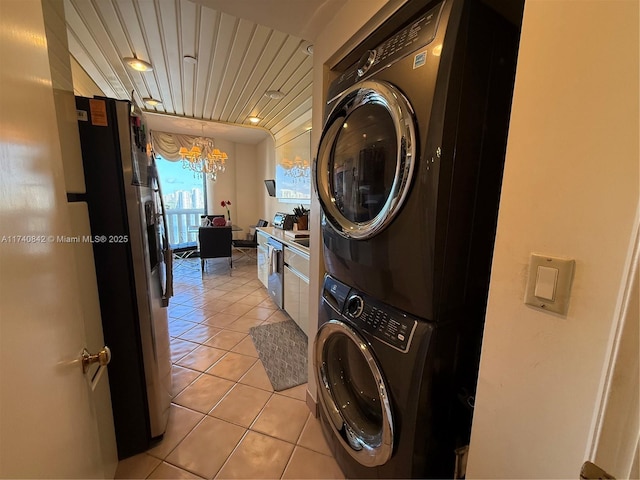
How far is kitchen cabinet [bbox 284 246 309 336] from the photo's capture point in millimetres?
2340

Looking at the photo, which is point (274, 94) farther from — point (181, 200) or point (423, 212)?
point (181, 200)

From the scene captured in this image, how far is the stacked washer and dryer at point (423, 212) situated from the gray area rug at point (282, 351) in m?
1.00

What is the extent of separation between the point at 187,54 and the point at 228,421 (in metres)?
2.84

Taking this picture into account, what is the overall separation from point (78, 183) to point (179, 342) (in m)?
1.80

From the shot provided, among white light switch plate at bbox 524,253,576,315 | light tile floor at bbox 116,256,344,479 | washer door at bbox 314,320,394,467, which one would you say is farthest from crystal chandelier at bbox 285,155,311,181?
white light switch plate at bbox 524,253,576,315

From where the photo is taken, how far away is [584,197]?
48 cm

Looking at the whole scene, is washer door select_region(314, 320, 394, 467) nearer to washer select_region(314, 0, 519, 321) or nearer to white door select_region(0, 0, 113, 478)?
washer select_region(314, 0, 519, 321)

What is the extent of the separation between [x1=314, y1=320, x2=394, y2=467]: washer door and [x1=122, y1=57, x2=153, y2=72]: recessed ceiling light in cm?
285

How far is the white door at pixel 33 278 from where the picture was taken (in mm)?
435

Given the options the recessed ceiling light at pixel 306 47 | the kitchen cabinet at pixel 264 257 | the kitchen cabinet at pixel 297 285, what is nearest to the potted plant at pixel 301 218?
the kitchen cabinet at pixel 264 257

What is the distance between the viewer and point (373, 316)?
96cm

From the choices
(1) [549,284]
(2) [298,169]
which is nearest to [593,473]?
(1) [549,284]

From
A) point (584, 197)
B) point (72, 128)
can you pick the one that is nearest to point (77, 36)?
point (72, 128)

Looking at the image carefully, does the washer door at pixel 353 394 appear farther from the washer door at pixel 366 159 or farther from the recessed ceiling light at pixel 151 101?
the recessed ceiling light at pixel 151 101
